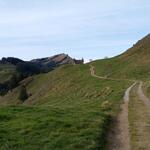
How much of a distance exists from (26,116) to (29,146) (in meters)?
7.79

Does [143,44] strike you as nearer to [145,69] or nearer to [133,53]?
[133,53]

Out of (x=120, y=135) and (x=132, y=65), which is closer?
(x=120, y=135)

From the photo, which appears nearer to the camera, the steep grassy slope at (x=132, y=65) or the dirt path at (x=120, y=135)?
the dirt path at (x=120, y=135)

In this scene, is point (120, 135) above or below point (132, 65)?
below

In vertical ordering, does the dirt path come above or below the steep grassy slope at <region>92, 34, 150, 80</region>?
below

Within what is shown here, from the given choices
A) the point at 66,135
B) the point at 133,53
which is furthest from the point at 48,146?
the point at 133,53

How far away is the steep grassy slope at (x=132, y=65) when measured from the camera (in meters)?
92.3

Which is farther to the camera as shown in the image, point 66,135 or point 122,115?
point 122,115

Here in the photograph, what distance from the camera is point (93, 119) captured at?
24875 mm

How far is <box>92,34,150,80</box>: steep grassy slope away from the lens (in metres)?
92.3

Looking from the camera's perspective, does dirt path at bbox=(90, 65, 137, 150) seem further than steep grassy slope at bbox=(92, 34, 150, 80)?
No

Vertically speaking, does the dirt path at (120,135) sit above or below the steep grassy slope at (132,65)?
below

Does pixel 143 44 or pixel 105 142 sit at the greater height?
pixel 143 44

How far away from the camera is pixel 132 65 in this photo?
111 metres
